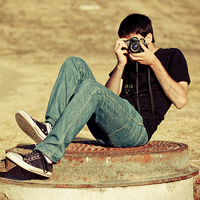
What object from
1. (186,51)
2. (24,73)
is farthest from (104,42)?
(24,73)

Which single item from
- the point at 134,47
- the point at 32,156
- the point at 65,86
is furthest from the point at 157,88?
the point at 32,156

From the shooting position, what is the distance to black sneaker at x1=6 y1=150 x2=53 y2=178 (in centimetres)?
259

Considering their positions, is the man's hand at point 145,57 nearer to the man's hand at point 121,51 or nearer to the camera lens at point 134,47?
the camera lens at point 134,47

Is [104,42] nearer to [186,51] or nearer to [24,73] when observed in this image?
[186,51]

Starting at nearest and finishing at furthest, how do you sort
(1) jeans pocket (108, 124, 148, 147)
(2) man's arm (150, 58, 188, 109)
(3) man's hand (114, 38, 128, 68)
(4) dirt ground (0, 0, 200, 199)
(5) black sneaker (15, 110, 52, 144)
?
(5) black sneaker (15, 110, 52, 144) < (1) jeans pocket (108, 124, 148, 147) < (2) man's arm (150, 58, 188, 109) < (3) man's hand (114, 38, 128, 68) < (4) dirt ground (0, 0, 200, 199)

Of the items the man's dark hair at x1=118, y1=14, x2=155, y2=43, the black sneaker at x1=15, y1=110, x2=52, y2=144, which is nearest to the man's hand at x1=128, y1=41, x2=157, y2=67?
the man's dark hair at x1=118, y1=14, x2=155, y2=43

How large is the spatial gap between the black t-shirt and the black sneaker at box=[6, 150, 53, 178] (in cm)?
100

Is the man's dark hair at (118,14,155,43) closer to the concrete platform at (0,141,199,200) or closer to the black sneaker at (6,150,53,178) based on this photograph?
the concrete platform at (0,141,199,200)

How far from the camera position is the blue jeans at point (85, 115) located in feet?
8.77

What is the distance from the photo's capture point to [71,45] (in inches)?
731

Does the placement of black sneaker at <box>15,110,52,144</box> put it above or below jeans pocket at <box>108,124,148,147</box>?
above

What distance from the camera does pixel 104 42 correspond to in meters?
19.1

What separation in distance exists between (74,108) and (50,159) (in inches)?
15.6

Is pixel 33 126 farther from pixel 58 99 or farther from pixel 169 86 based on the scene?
pixel 169 86
